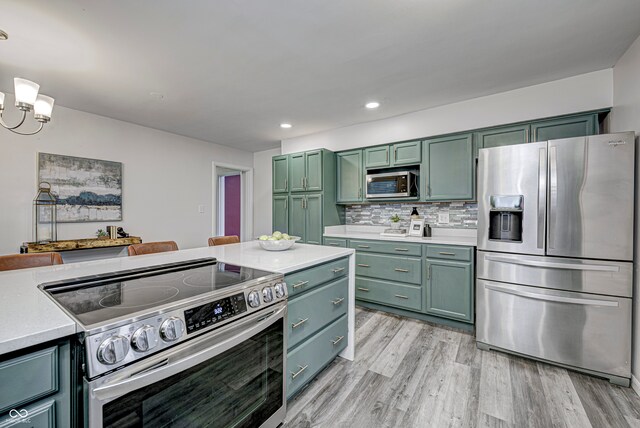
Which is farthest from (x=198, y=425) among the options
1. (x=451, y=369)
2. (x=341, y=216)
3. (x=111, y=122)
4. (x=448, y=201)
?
(x=111, y=122)

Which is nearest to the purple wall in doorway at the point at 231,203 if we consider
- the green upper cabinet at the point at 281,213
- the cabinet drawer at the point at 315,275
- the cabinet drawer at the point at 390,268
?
the green upper cabinet at the point at 281,213

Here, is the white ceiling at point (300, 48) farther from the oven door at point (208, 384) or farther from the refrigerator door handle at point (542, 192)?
the oven door at point (208, 384)

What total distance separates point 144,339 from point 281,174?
3744mm

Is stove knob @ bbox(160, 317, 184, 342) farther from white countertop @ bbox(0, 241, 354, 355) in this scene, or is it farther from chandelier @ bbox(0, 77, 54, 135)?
chandelier @ bbox(0, 77, 54, 135)

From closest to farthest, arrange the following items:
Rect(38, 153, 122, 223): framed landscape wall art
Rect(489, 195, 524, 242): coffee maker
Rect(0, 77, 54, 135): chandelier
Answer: Rect(0, 77, 54, 135): chandelier
Rect(489, 195, 524, 242): coffee maker
Rect(38, 153, 122, 223): framed landscape wall art

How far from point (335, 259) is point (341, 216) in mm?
2311

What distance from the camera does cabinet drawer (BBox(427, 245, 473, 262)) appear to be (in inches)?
109

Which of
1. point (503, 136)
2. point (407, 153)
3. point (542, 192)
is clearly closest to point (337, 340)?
point (542, 192)

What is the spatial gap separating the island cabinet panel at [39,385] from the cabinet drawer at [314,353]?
1042 millimetres

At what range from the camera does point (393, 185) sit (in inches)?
139

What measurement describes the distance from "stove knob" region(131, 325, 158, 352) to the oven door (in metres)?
0.05

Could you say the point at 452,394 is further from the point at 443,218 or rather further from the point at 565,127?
the point at 565,127

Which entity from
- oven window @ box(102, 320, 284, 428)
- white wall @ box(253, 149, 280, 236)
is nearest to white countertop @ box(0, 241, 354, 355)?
oven window @ box(102, 320, 284, 428)

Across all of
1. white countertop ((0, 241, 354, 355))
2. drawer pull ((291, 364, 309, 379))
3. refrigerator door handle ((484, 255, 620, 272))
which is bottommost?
drawer pull ((291, 364, 309, 379))
